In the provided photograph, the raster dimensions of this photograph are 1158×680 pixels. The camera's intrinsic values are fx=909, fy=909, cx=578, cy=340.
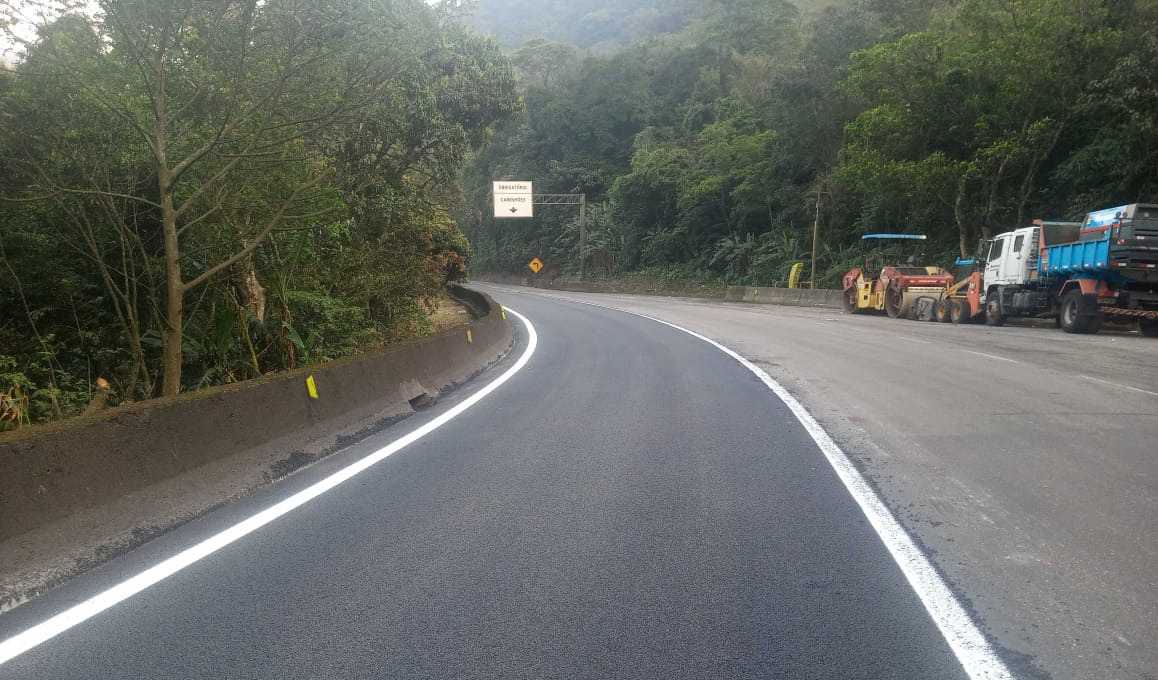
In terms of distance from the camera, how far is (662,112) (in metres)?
73.8

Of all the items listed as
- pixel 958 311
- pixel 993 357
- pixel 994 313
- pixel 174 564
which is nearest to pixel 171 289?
pixel 174 564

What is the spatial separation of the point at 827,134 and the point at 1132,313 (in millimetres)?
26737

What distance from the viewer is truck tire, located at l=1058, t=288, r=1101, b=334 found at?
75.8 ft

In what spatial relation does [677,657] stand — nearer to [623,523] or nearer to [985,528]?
[623,523]

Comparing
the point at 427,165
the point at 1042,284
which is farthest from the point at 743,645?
the point at 1042,284

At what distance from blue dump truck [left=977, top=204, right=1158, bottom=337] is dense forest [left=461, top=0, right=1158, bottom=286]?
23.9 ft

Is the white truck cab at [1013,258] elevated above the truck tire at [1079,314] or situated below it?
above

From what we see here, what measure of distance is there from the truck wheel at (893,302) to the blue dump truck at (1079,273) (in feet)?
15.0

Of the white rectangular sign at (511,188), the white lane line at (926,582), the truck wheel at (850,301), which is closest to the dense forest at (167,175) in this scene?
the white lane line at (926,582)

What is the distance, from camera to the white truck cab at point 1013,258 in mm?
25750

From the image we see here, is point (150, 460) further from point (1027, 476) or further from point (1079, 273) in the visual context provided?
point (1079, 273)

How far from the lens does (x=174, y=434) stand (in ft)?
20.5

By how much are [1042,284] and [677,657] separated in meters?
25.2

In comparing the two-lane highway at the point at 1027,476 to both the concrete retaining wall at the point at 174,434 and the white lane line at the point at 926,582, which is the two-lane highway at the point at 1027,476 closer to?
the white lane line at the point at 926,582
